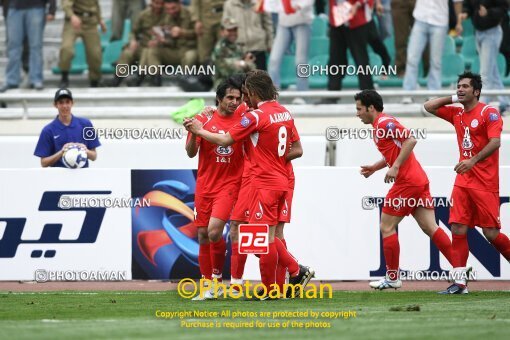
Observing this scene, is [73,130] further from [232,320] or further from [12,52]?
[232,320]

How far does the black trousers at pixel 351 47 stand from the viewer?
17.2 metres

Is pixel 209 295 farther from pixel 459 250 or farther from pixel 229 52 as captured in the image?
pixel 229 52

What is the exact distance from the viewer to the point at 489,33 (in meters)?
17.0

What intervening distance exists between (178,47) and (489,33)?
4.71 m

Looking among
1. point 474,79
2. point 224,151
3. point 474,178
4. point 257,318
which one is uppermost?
point 474,79

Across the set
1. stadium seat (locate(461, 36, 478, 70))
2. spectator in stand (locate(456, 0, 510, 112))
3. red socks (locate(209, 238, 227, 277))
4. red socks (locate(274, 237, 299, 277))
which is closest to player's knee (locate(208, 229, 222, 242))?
red socks (locate(209, 238, 227, 277))

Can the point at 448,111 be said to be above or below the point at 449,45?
below

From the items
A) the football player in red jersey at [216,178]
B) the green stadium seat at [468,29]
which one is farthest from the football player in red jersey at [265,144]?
the green stadium seat at [468,29]

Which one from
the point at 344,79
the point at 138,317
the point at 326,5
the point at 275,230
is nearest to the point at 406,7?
the point at 344,79

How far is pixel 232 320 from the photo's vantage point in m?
9.89

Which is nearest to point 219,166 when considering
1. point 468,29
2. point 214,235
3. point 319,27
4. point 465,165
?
point 214,235

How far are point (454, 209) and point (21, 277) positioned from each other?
506 centimetres

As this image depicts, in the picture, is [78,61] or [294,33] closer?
[294,33]

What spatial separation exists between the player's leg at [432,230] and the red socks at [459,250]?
8 cm
